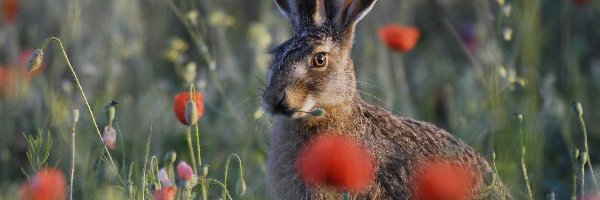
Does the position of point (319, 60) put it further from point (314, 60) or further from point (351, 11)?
point (351, 11)

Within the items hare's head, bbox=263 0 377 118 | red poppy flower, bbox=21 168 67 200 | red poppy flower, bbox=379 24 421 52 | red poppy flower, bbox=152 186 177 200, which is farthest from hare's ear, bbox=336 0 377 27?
red poppy flower, bbox=21 168 67 200

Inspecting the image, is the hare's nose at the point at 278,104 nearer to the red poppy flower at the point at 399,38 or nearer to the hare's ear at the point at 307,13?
the hare's ear at the point at 307,13

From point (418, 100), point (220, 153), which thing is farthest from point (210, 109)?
point (418, 100)

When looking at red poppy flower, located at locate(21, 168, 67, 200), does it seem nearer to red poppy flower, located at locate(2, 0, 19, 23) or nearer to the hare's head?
the hare's head

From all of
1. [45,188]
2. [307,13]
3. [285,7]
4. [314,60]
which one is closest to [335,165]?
[45,188]

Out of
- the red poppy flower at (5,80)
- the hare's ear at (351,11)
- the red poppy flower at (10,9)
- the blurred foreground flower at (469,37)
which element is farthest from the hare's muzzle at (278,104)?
the blurred foreground flower at (469,37)

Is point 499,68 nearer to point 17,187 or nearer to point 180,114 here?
point 180,114
